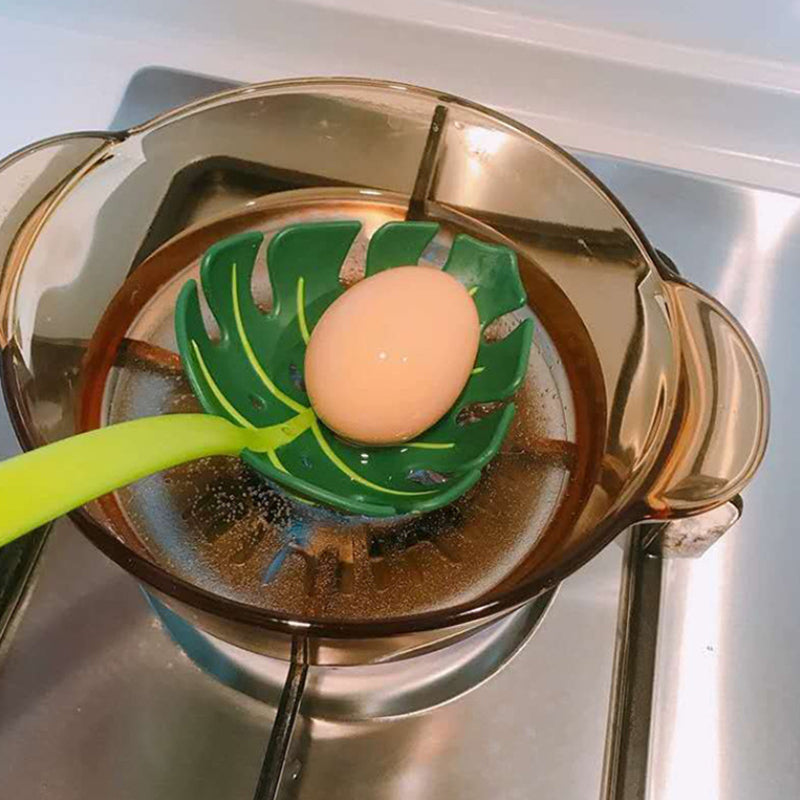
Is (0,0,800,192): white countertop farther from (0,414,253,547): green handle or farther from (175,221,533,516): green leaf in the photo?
(0,414,253,547): green handle

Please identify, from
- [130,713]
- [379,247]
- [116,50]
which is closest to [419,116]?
[379,247]

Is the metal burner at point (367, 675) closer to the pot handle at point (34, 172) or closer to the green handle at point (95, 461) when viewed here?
the green handle at point (95, 461)

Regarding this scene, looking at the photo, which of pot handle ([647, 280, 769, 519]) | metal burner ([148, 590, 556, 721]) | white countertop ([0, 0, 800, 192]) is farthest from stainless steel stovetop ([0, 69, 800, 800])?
white countertop ([0, 0, 800, 192])

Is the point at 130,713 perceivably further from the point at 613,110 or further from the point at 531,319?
the point at 613,110

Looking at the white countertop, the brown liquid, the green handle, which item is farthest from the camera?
the white countertop

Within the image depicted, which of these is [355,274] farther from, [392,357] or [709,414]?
[709,414]

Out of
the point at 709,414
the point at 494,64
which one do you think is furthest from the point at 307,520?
the point at 494,64
